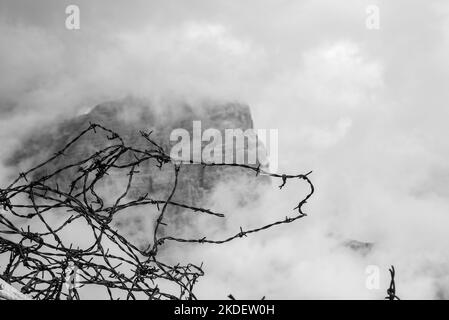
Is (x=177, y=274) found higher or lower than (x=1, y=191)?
lower

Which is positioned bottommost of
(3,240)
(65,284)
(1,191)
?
(65,284)
